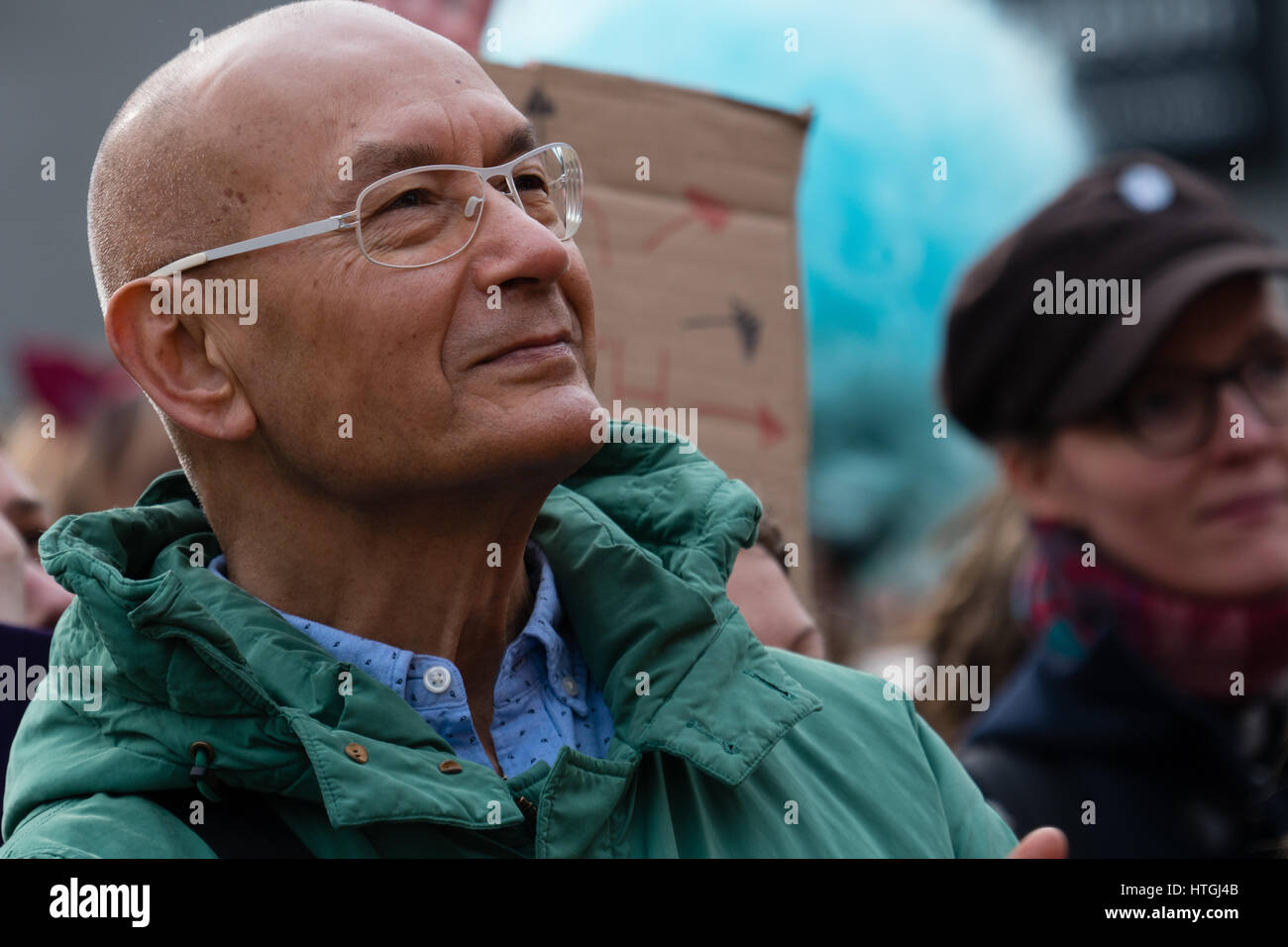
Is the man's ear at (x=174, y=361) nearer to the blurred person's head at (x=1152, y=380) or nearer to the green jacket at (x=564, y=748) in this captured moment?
the green jacket at (x=564, y=748)

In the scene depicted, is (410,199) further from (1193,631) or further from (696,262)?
(1193,631)

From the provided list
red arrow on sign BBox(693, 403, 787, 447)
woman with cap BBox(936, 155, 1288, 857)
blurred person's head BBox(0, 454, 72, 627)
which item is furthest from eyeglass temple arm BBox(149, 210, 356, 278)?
woman with cap BBox(936, 155, 1288, 857)

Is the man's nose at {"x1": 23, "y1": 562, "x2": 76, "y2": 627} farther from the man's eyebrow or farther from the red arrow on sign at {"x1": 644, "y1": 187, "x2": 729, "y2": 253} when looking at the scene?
the red arrow on sign at {"x1": 644, "y1": 187, "x2": 729, "y2": 253}

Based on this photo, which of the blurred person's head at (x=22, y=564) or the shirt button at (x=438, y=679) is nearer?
the shirt button at (x=438, y=679)

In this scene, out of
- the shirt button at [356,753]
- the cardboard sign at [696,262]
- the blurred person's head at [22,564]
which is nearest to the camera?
the shirt button at [356,753]

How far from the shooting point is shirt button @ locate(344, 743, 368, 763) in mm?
1398

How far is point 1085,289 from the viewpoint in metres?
3.09

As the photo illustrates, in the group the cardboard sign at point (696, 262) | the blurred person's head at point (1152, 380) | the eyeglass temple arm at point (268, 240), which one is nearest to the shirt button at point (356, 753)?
the eyeglass temple arm at point (268, 240)

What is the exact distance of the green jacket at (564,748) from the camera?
4.61ft

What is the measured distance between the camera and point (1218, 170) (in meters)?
5.59

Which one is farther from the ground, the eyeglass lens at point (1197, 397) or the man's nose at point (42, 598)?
the eyeglass lens at point (1197, 397)

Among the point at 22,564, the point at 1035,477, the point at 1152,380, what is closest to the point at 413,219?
the point at 22,564

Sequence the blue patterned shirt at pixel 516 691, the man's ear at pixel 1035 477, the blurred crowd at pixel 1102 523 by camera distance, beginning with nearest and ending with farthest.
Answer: the blue patterned shirt at pixel 516 691, the blurred crowd at pixel 1102 523, the man's ear at pixel 1035 477

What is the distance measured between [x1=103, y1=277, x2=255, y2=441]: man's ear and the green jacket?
12 centimetres
